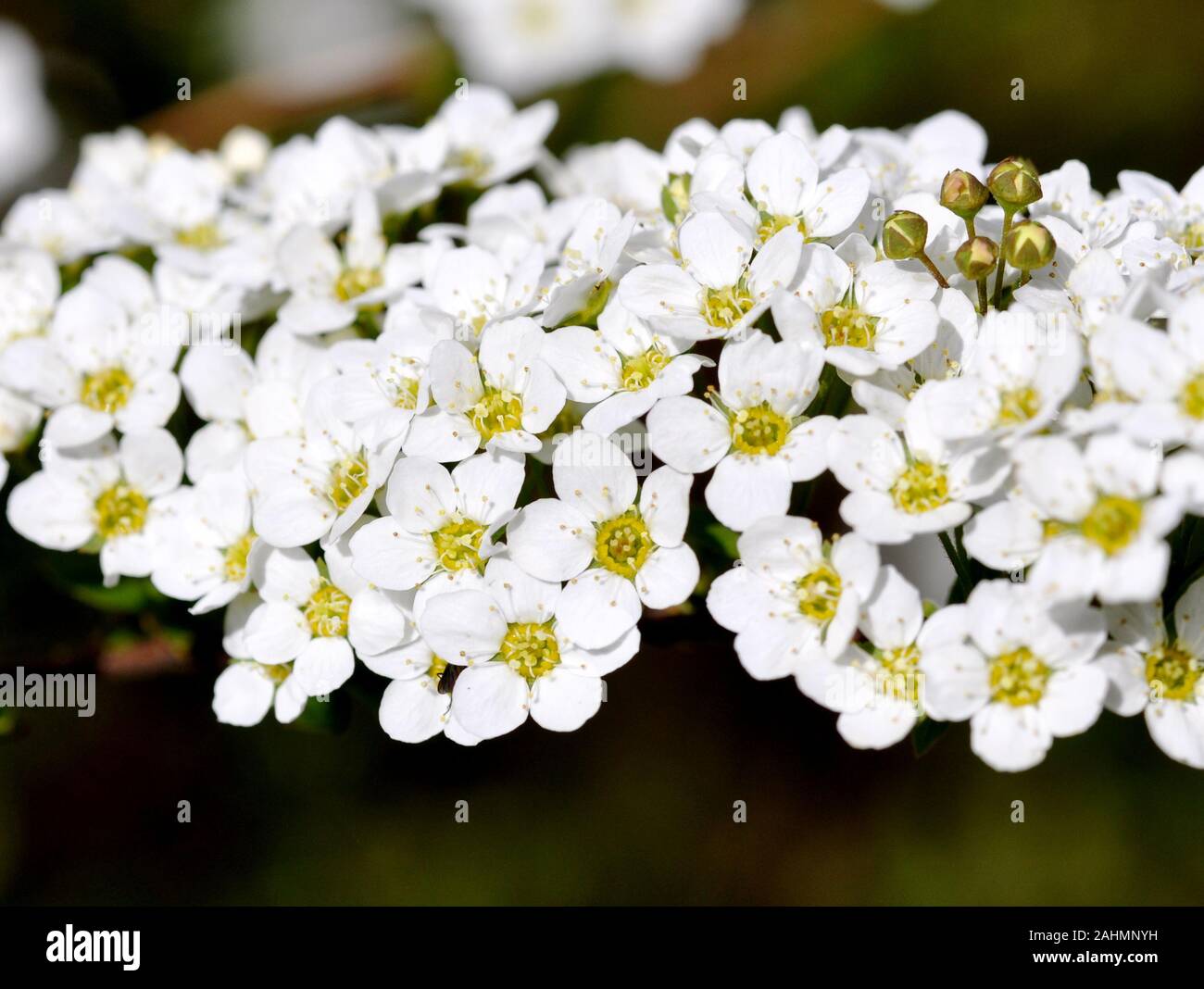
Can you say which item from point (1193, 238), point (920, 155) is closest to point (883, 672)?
point (1193, 238)

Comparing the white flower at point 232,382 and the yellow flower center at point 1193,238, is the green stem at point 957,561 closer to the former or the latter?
the yellow flower center at point 1193,238

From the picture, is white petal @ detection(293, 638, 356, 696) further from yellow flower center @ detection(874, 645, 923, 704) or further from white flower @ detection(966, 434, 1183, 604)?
white flower @ detection(966, 434, 1183, 604)

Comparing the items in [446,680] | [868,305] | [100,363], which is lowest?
[446,680]

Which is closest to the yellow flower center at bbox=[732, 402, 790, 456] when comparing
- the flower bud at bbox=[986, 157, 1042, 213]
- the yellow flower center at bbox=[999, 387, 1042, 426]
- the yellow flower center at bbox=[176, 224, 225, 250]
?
the yellow flower center at bbox=[999, 387, 1042, 426]

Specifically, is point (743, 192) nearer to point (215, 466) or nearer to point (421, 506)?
point (421, 506)

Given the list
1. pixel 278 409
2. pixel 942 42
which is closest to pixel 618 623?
pixel 278 409

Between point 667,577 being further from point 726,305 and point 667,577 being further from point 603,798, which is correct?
point 603,798
